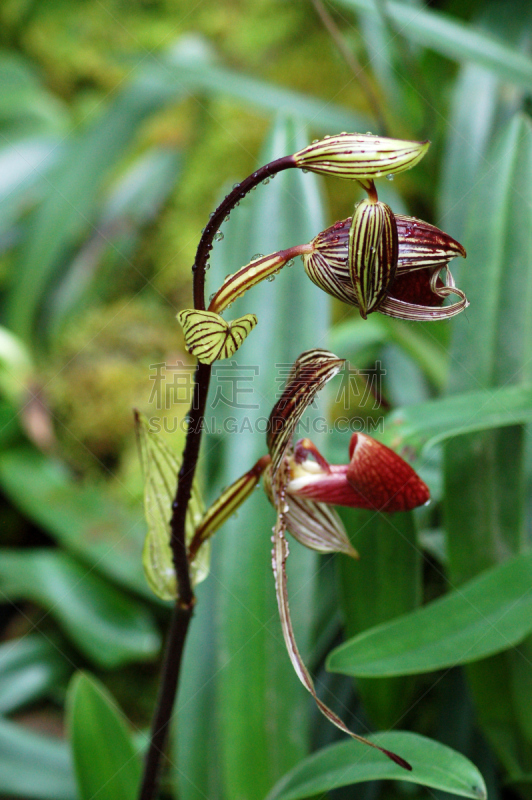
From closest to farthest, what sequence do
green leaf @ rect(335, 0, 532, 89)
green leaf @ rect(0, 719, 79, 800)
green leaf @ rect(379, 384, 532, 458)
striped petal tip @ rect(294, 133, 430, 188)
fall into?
striped petal tip @ rect(294, 133, 430, 188) < green leaf @ rect(379, 384, 532, 458) < green leaf @ rect(0, 719, 79, 800) < green leaf @ rect(335, 0, 532, 89)

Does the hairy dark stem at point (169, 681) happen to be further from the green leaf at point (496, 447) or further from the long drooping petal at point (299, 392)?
the green leaf at point (496, 447)

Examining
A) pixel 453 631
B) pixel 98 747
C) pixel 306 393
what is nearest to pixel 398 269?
pixel 306 393

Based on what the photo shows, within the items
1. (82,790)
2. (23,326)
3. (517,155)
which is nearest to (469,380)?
(517,155)

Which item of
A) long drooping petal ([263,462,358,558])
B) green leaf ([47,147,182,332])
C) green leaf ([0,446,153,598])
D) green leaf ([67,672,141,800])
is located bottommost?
green leaf ([67,672,141,800])

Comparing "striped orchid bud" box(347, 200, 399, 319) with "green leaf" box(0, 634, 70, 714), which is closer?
"striped orchid bud" box(347, 200, 399, 319)

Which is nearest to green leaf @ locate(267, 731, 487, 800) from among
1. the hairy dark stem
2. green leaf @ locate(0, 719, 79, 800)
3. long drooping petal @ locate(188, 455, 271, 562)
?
the hairy dark stem

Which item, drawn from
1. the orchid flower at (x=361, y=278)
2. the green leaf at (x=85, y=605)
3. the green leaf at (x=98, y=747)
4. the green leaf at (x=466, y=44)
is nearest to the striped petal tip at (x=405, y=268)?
the orchid flower at (x=361, y=278)

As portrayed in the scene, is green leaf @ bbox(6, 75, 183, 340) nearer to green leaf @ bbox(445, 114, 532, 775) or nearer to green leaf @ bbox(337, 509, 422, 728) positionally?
green leaf @ bbox(445, 114, 532, 775)
